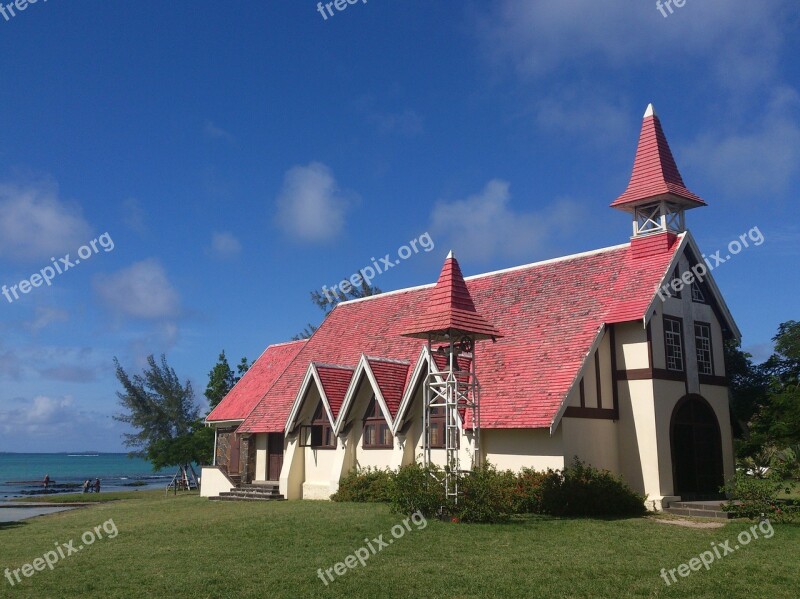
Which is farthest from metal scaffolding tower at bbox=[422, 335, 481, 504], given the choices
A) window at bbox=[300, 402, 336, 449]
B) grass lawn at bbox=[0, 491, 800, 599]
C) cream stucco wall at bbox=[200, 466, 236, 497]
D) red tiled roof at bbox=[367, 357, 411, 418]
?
cream stucco wall at bbox=[200, 466, 236, 497]

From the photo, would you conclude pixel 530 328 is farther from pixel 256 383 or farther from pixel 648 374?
pixel 256 383

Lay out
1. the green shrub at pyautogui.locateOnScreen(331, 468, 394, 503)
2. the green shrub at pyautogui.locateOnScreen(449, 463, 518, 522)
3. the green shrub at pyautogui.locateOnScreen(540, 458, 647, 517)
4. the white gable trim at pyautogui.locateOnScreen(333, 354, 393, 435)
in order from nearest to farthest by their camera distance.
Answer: the green shrub at pyautogui.locateOnScreen(449, 463, 518, 522), the green shrub at pyautogui.locateOnScreen(540, 458, 647, 517), the green shrub at pyautogui.locateOnScreen(331, 468, 394, 503), the white gable trim at pyautogui.locateOnScreen(333, 354, 393, 435)

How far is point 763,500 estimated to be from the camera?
1889 centimetres

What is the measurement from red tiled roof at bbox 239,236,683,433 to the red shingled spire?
2767 millimetres

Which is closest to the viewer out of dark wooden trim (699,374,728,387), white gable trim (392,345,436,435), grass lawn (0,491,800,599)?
grass lawn (0,491,800,599)

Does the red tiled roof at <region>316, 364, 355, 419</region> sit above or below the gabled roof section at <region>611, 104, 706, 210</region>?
below

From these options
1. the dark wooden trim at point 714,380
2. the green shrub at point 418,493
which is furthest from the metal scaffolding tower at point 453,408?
the dark wooden trim at point 714,380

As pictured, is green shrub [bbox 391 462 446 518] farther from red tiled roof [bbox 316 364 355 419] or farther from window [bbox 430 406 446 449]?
red tiled roof [bbox 316 364 355 419]

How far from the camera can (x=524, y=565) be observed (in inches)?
531

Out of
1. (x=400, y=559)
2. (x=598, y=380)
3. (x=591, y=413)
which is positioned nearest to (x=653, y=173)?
(x=598, y=380)

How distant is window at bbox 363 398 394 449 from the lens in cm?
2691

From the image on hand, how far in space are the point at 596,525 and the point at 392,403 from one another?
933 cm

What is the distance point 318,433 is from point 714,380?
14755 mm

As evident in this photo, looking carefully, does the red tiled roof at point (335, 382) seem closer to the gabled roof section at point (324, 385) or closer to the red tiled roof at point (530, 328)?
the gabled roof section at point (324, 385)
